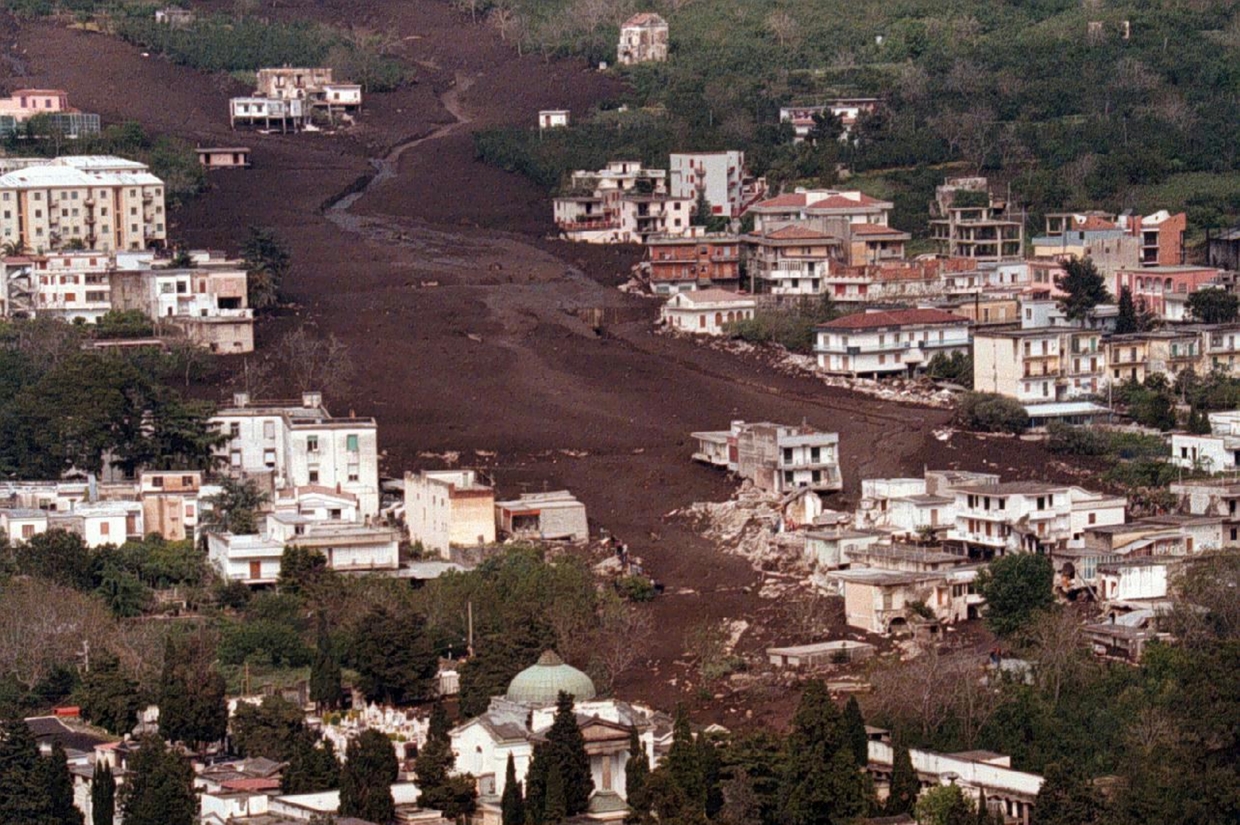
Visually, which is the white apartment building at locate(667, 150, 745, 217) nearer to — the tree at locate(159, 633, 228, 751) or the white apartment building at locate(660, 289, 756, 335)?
the white apartment building at locate(660, 289, 756, 335)

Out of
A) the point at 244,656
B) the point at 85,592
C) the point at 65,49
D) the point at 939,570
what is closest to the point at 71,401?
the point at 85,592

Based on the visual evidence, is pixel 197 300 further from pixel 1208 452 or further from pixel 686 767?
pixel 686 767

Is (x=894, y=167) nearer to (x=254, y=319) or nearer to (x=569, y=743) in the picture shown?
(x=254, y=319)

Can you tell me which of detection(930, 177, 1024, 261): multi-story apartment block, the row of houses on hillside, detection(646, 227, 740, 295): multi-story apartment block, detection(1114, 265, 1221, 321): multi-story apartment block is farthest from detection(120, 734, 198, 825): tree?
detection(930, 177, 1024, 261): multi-story apartment block

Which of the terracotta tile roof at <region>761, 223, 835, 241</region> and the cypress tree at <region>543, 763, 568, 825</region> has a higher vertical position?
the terracotta tile roof at <region>761, 223, 835, 241</region>

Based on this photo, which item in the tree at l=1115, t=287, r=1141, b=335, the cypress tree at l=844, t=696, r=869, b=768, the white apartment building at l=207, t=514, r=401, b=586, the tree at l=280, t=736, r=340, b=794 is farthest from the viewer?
the tree at l=1115, t=287, r=1141, b=335
